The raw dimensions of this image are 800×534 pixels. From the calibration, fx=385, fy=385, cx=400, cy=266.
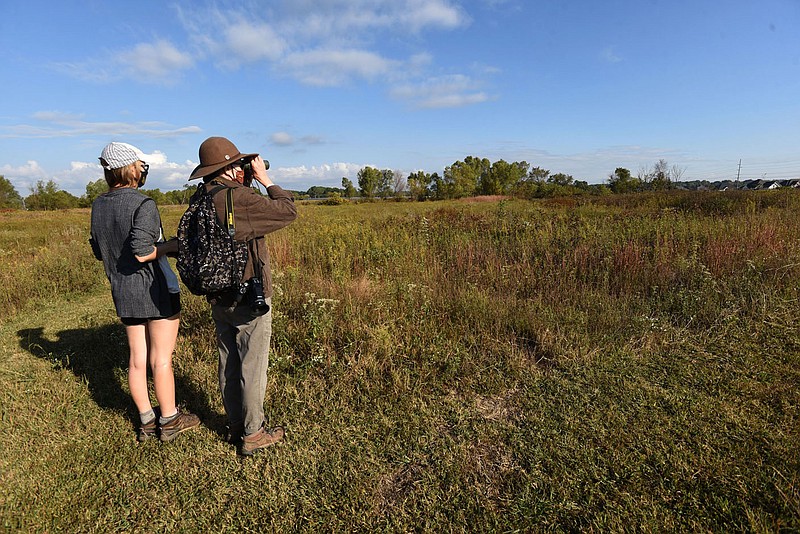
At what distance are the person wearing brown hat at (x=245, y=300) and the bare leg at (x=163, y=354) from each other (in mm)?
463

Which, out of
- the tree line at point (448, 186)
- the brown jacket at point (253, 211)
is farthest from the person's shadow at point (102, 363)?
the tree line at point (448, 186)

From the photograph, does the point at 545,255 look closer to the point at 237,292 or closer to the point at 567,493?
the point at 567,493

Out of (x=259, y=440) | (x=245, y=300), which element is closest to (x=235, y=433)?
(x=259, y=440)

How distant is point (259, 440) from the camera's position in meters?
2.96

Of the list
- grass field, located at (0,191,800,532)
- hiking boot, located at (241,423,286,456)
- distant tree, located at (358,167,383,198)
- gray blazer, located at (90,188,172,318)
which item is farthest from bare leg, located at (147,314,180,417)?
distant tree, located at (358,167,383,198)

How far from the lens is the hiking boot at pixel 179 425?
10.1ft

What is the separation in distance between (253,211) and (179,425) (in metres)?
2.02

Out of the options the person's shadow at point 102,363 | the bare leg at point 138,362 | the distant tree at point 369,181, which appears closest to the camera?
the bare leg at point 138,362

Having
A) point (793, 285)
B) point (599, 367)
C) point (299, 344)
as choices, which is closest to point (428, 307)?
point (299, 344)

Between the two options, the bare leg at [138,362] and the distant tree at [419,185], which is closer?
the bare leg at [138,362]

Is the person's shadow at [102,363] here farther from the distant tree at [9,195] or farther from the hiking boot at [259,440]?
the distant tree at [9,195]

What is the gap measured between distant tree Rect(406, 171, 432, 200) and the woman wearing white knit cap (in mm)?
64147

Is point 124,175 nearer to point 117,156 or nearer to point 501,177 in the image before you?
point 117,156

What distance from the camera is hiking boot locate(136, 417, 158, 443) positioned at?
3.10 meters
